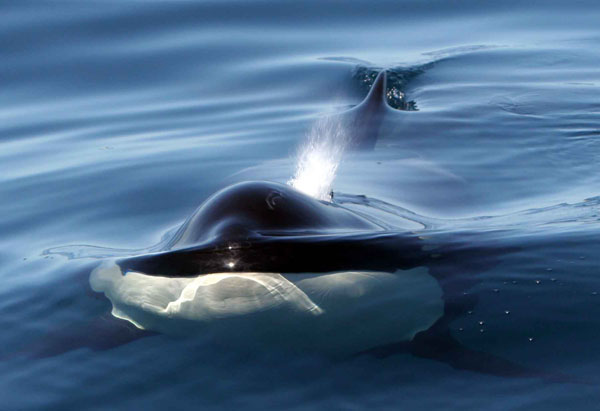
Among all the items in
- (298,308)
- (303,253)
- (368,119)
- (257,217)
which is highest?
(368,119)

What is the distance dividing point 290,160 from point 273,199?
377 cm

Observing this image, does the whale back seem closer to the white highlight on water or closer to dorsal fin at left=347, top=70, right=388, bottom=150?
the white highlight on water

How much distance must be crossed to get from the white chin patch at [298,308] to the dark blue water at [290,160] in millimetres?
92

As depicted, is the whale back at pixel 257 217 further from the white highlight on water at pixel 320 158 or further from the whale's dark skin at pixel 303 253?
the white highlight on water at pixel 320 158

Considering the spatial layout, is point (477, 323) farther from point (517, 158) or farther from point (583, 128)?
point (583, 128)

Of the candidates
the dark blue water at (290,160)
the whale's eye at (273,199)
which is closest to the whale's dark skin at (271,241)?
the whale's eye at (273,199)

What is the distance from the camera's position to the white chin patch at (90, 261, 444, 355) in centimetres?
396

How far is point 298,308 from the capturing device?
400cm

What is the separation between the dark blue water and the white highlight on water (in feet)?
0.57

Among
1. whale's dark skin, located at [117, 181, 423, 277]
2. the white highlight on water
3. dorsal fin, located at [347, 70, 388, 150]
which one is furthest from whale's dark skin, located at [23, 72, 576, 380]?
dorsal fin, located at [347, 70, 388, 150]

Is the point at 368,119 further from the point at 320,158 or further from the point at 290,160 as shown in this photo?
the point at 320,158

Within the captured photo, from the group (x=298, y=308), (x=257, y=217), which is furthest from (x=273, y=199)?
(x=298, y=308)

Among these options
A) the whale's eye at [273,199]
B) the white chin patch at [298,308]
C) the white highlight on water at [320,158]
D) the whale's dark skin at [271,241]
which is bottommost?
the white chin patch at [298,308]

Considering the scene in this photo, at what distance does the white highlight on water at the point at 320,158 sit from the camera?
6.25 m
